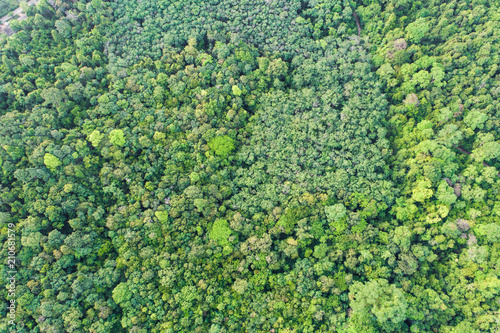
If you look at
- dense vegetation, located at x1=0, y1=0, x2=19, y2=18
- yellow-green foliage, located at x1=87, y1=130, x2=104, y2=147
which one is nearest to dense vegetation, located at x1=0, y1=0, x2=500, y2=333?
yellow-green foliage, located at x1=87, y1=130, x2=104, y2=147

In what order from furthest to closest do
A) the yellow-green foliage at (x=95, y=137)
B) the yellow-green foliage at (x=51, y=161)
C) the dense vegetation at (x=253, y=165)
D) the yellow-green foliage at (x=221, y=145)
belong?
the yellow-green foliage at (x=221, y=145) < the yellow-green foliage at (x=95, y=137) < the yellow-green foliage at (x=51, y=161) < the dense vegetation at (x=253, y=165)

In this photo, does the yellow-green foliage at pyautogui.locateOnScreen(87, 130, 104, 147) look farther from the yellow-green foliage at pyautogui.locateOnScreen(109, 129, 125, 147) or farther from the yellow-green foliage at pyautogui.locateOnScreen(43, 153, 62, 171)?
the yellow-green foliage at pyautogui.locateOnScreen(43, 153, 62, 171)

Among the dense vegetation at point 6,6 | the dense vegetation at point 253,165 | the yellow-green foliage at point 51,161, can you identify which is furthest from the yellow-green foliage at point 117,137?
the dense vegetation at point 6,6

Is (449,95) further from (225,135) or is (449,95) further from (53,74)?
(53,74)

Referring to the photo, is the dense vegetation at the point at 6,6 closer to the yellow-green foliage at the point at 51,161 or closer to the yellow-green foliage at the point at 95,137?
the yellow-green foliage at the point at 95,137

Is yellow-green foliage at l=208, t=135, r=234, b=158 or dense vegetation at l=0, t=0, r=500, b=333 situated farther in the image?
yellow-green foliage at l=208, t=135, r=234, b=158

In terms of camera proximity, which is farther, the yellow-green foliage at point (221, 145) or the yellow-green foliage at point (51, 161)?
the yellow-green foliage at point (221, 145)

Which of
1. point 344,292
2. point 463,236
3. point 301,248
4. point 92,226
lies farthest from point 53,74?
point 463,236

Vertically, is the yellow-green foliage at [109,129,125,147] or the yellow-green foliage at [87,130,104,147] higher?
the yellow-green foliage at [87,130,104,147]
